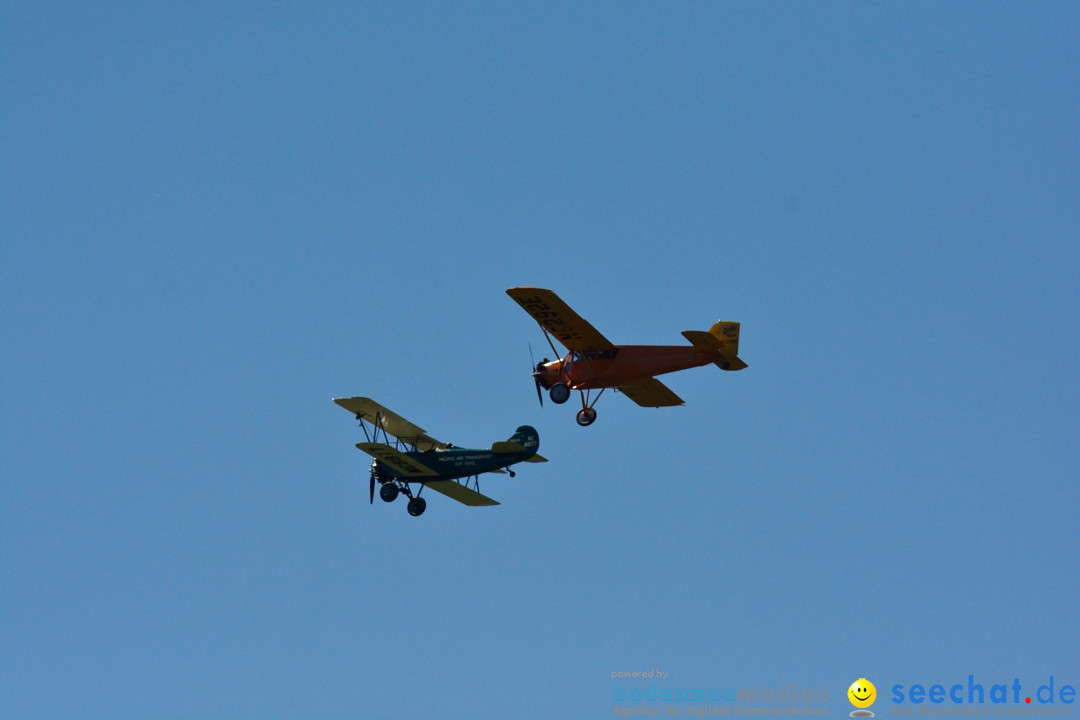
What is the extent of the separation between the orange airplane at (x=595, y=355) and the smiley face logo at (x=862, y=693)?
8.56 meters

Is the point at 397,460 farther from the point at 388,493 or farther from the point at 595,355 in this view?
the point at 595,355

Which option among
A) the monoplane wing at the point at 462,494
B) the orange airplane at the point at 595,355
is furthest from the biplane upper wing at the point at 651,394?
the monoplane wing at the point at 462,494

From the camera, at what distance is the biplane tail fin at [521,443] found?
48.3 meters

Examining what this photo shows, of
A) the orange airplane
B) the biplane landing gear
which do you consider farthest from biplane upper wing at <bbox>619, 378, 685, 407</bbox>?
the biplane landing gear

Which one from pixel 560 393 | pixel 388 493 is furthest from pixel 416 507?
pixel 560 393

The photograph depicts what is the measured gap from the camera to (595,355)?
46844 mm

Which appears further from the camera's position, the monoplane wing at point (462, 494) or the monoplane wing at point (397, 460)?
the monoplane wing at point (462, 494)

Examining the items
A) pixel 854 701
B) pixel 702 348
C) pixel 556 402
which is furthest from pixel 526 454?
pixel 854 701

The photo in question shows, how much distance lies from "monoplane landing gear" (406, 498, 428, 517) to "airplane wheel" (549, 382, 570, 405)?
5121 mm

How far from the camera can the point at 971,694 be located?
131ft

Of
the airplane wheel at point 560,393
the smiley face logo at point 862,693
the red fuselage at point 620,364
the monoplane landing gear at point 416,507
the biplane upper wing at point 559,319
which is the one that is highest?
the biplane upper wing at point 559,319

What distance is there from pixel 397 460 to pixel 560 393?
5084mm

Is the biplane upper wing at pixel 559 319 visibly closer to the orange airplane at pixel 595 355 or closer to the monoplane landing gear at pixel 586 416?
the orange airplane at pixel 595 355

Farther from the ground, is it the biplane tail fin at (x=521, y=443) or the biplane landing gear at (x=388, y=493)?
the biplane tail fin at (x=521, y=443)
